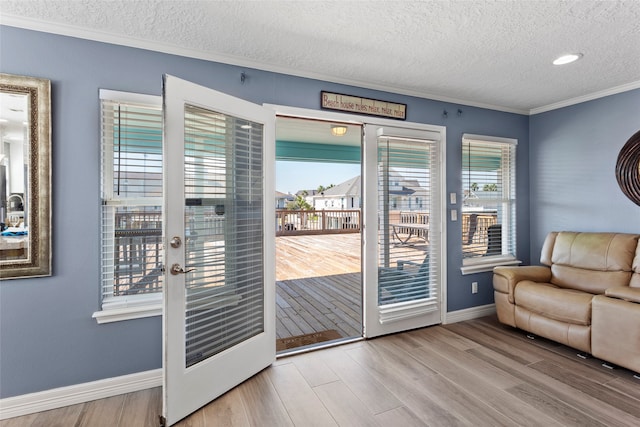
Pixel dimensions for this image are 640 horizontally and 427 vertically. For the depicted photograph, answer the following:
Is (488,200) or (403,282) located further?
(488,200)

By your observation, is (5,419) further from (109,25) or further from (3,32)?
(109,25)

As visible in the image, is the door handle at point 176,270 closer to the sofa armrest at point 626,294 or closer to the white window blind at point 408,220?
the white window blind at point 408,220

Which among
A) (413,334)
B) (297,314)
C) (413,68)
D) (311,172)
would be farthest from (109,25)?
(311,172)

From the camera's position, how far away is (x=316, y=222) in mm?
10891

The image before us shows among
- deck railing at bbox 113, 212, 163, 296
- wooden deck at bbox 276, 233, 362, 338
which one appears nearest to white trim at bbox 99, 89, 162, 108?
deck railing at bbox 113, 212, 163, 296

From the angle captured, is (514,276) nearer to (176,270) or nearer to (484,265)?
(484,265)

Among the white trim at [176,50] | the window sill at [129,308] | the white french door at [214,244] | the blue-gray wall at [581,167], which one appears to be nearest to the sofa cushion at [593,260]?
the blue-gray wall at [581,167]

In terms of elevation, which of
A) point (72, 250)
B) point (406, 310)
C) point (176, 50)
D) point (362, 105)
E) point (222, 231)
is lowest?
point (406, 310)

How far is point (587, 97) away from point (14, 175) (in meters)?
5.14

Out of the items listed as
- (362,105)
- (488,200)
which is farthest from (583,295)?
(362,105)

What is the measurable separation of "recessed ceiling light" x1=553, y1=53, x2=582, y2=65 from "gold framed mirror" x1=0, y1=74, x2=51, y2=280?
372 cm

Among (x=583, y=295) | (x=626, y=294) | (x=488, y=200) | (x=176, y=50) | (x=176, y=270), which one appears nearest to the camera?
(x=176, y=270)

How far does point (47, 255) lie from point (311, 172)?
12.3 metres

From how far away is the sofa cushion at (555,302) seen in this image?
2.73m
